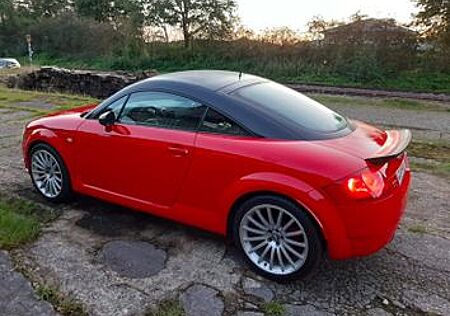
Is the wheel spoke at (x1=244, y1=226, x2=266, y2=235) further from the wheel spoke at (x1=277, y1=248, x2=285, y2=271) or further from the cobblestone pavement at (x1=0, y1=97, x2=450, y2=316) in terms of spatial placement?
the cobblestone pavement at (x1=0, y1=97, x2=450, y2=316)

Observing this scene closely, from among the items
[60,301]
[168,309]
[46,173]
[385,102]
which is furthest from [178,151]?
[385,102]

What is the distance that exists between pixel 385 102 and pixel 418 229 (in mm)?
11369

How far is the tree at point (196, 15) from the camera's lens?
26.5 m

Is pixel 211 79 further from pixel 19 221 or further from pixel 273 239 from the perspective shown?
pixel 19 221

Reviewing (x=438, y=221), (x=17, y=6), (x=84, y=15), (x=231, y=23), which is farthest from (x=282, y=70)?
(x=17, y=6)

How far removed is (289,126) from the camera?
3.32m

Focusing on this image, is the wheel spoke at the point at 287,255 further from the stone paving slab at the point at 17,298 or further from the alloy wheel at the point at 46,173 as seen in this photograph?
the alloy wheel at the point at 46,173

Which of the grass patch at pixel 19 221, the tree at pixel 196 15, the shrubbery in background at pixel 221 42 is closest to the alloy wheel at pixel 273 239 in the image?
the grass patch at pixel 19 221

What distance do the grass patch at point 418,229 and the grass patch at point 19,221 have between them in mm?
3375

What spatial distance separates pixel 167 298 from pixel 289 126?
5.02 feet

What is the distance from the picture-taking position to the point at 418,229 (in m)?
4.00

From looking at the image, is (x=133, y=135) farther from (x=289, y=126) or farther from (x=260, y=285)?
(x=260, y=285)

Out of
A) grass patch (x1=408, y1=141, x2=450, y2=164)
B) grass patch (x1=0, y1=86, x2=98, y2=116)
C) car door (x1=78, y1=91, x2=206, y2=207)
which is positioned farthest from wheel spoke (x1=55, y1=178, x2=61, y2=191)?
grass patch (x1=0, y1=86, x2=98, y2=116)

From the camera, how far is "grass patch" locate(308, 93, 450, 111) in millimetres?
13469
